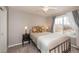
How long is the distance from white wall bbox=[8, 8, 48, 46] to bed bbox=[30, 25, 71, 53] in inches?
9.7

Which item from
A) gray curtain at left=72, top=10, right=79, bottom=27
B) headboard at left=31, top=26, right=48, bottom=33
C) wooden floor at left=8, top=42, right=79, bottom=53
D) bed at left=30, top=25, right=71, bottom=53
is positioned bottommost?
wooden floor at left=8, top=42, right=79, bottom=53

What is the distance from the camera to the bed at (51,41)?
156 cm

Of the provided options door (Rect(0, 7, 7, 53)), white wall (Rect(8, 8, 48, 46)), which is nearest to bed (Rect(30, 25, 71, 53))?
white wall (Rect(8, 8, 48, 46))

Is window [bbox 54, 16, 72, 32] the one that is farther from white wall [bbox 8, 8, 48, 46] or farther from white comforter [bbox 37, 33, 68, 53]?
white wall [bbox 8, 8, 48, 46]

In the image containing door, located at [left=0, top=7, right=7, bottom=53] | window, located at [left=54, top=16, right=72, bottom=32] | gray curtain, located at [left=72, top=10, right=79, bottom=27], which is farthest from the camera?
window, located at [left=54, top=16, right=72, bottom=32]

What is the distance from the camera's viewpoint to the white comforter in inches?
61.9

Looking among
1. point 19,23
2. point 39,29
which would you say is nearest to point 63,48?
point 39,29

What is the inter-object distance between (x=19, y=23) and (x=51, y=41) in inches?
30.0

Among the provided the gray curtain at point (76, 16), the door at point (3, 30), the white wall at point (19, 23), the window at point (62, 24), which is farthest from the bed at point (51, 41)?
the door at point (3, 30)

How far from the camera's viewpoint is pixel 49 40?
1615 mm

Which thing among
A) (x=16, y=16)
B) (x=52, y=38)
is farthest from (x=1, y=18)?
(x=52, y=38)

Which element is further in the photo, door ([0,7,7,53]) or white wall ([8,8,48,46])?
white wall ([8,8,48,46])

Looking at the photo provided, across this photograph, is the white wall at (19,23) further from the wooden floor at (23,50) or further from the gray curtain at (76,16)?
the gray curtain at (76,16)
